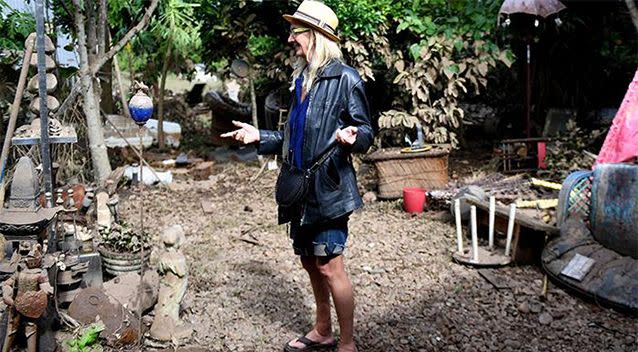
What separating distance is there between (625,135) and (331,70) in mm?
4194

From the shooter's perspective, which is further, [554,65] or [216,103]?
[216,103]

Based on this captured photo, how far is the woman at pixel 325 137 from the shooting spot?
Result: 344 centimetres

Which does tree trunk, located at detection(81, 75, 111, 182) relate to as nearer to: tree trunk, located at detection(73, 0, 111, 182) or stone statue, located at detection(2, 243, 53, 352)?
tree trunk, located at detection(73, 0, 111, 182)

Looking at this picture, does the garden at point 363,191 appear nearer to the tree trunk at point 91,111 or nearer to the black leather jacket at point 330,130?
the tree trunk at point 91,111

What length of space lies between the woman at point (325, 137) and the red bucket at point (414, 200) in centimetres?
361

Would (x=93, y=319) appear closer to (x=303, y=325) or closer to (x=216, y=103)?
(x=303, y=325)

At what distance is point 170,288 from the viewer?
13.6 ft

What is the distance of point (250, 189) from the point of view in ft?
28.0

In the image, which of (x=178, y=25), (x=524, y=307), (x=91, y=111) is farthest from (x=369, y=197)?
(x=178, y=25)

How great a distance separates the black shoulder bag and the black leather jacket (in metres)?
0.02

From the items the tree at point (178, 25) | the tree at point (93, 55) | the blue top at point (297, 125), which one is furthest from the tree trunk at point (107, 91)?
the blue top at point (297, 125)

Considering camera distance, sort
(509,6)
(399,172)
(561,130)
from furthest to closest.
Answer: (561,130), (509,6), (399,172)

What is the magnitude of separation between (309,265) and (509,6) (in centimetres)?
578

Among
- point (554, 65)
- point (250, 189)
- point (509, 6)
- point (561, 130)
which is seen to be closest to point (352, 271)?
point (250, 189)
